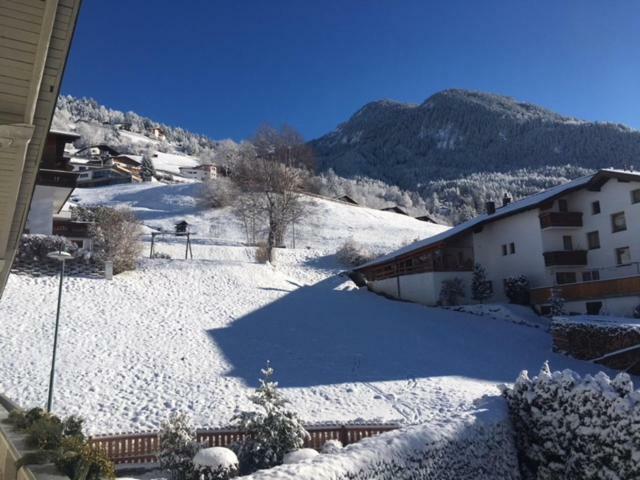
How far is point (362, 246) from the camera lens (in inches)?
1992

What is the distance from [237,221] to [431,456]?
183 feet

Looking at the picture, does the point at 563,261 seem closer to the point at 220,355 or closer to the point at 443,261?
the point at 443,261

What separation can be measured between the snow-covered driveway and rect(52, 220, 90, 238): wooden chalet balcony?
6.54 metres

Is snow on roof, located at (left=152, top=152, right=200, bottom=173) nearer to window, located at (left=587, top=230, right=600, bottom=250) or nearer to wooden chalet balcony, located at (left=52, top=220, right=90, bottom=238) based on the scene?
wooden chalet balcony, located at (left=52, top=220, right=90, bottom=238)

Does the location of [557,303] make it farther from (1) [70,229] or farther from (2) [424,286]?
(1) [70,229]

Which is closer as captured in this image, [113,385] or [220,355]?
[113,385]

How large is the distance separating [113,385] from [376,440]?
1182cm

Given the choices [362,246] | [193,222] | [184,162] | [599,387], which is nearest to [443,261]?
[362,246]

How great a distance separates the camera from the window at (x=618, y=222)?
29452mm

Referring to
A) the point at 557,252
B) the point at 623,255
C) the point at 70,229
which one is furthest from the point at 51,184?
the point at 623,255

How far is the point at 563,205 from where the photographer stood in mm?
32844

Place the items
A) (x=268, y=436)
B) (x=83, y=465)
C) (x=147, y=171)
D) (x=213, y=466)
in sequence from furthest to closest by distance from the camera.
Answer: (x=147, y=171) → (x=268, y=436) → (x=213, y=466) → (x=83, y=465)

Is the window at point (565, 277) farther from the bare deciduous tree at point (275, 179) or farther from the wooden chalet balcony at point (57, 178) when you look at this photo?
the wooden chalet balcony at point (57, 178)

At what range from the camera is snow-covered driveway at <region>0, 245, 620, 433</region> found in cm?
1517
